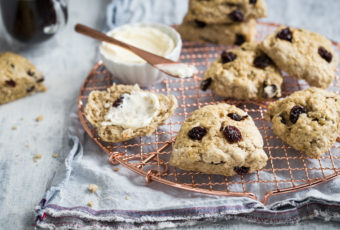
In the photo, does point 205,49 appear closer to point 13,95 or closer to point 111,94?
point 111,94

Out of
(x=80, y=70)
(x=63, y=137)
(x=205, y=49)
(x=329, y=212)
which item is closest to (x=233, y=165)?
(x=329, y=212)

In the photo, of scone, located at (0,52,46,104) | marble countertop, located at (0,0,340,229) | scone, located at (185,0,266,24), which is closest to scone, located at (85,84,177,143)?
marble countertop, located at (0,0,340,229)

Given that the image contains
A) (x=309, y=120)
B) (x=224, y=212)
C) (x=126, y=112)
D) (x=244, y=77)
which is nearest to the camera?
(x=224, y=212)

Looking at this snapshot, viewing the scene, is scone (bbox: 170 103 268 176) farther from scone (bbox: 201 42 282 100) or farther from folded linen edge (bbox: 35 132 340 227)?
scone (bbox: 201 42 282 100)

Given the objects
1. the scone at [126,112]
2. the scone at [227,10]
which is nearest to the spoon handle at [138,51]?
the scone at [126,112]

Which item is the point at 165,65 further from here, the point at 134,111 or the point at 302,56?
the point at 302,56

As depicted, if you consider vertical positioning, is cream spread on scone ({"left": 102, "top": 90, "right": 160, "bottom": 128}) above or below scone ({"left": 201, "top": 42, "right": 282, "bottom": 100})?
below

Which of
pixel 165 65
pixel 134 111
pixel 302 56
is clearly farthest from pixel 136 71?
pixel 302 56
